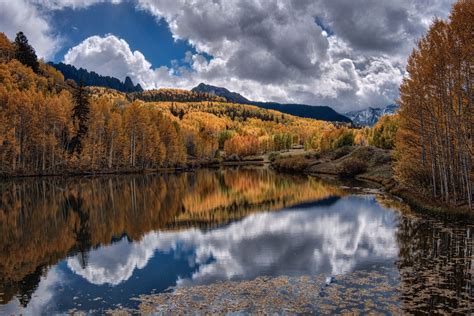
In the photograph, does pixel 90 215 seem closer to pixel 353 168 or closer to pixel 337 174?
pixel 353 168

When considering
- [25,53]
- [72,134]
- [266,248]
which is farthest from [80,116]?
[266,248]

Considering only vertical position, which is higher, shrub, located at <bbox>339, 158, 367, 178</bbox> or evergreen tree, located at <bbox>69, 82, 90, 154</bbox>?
evergreen tree, located at <bbox>69, 82, 90, 154</bbox>

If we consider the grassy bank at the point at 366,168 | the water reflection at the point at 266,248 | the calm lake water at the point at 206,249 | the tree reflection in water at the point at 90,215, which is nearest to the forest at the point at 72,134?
the tree reflection in water at the point at 90,215

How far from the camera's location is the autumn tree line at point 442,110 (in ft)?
95.1

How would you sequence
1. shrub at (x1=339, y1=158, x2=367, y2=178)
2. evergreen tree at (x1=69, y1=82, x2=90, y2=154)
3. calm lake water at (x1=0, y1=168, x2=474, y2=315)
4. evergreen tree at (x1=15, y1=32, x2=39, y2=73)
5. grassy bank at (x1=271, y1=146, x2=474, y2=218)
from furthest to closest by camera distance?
evergreen tree at (x1=15, y1=32, x2=39, y2=73)
evergreen tree at (x1=69, y1=82, x2=90, y2=154)
shrub at (x1=339, y1=158, x2=367, y2=178)
grassy bank at (x1=271, y1=146, x2=474, y2=218)
calm lake water at (x1=0, y1=168, x2=474, y2=315)

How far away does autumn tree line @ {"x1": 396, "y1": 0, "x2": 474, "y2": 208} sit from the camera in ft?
95.1

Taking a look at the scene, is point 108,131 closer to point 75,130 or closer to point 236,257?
point 75,130

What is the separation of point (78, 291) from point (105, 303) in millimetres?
2578

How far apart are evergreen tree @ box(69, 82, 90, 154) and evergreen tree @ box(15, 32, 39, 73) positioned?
52.7 meters

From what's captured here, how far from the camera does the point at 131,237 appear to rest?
1185 inches

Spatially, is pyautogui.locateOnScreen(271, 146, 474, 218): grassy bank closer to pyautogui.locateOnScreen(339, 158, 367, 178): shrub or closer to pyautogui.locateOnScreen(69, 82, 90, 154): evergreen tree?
pyautogui.locateOnScreen(339, 158, 367, 178): shrub

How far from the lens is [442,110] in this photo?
118ft

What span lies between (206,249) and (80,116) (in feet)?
288

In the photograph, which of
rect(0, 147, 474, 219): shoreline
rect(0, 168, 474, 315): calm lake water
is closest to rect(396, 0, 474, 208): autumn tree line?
rect(0, 147, 474, 219): shoreline
